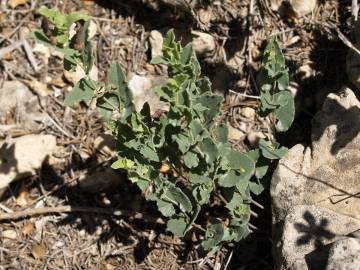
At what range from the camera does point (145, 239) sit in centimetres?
295

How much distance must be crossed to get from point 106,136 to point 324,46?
1.26 meters

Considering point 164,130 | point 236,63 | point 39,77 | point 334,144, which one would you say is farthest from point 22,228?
point 334,144

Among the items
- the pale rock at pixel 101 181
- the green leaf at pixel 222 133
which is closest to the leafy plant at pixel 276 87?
the green leaf at pixel 222 133

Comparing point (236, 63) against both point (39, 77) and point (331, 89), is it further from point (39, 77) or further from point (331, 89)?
point (39, 77)

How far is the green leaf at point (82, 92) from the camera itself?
2.08 m

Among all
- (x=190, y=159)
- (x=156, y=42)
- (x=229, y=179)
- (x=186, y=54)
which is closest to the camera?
(x=186, y=54)

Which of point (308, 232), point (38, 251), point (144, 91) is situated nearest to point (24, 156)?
point (38, 251)

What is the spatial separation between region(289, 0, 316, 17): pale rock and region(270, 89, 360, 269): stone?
2.20ft

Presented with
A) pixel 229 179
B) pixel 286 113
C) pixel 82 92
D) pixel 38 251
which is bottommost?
pixel 38 251

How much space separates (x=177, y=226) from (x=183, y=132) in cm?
53

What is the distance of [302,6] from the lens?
123 inches

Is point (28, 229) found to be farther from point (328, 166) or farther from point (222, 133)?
point (328, 166)

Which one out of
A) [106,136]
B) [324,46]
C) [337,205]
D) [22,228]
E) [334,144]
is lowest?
[22,228]

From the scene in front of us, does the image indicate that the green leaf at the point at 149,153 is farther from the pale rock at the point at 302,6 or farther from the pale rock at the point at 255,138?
the pale rock at the point at 302,6
